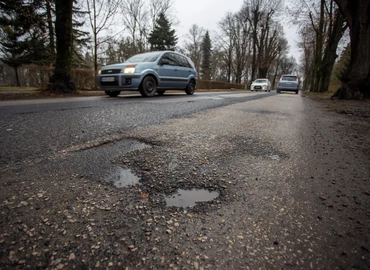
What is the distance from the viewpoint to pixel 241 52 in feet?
148

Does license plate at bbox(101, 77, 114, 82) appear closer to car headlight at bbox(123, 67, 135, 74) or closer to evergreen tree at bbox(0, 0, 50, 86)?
car headlight at bbox(123, 67, 135, 74)

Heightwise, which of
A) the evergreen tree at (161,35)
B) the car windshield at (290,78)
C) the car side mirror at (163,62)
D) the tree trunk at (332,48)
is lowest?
the car side mirror at (163,62)

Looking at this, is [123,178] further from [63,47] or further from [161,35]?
[161,35]

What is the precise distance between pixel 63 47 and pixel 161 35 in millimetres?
26507

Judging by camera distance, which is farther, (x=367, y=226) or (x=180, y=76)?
(x=180, y=76)

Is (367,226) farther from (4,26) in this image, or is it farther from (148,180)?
(4,26)

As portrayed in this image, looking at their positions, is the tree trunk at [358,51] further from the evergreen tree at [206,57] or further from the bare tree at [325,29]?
the evergreen tree at [206,57]

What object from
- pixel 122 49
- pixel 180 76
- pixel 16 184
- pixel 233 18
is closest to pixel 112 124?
pixel 16 184

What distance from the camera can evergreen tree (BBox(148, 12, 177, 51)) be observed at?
30922mm

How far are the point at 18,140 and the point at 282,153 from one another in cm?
242

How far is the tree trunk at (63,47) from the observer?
7.71 m

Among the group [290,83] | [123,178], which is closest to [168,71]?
[123,178]

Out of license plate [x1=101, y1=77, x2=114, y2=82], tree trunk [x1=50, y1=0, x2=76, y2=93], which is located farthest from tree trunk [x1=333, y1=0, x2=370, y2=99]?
tree trunk [x1=50, y1=0, x2=76, y2=93]

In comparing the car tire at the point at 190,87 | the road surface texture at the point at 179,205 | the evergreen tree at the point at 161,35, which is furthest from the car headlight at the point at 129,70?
the evergreen tree at the point at 161,35
